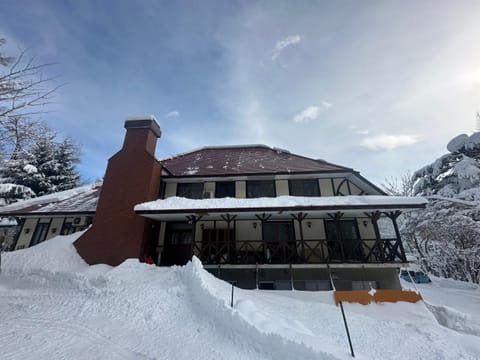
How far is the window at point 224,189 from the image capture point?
42.3 feet

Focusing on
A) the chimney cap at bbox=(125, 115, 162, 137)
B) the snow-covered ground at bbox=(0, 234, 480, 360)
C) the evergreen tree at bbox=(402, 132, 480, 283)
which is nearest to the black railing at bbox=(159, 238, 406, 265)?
the snow-covered ground at bbox=(0, 234, 480, 360)

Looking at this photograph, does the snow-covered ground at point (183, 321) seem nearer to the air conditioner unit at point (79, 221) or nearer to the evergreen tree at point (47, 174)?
the air conditioner unit at point (79, 221)

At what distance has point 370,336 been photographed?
5676mm

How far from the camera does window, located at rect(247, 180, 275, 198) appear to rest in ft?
41.7

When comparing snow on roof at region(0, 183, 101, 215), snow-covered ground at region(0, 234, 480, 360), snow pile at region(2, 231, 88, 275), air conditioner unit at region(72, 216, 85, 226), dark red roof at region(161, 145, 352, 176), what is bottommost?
snow-covered ground at region(0, 234, 480, 360)

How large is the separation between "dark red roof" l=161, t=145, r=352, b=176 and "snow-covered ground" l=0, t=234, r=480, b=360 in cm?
660

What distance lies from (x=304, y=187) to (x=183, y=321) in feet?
31.1

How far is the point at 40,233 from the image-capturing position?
12.6m

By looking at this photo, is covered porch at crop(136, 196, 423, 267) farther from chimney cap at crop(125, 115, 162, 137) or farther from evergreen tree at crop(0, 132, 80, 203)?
evergreen tree at crop(0, 132, 80, 203)

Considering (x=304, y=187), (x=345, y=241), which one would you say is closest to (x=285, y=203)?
(x=304, y=187)

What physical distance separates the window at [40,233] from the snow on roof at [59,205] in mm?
1176

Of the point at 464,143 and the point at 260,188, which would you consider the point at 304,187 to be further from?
the point at 464,143

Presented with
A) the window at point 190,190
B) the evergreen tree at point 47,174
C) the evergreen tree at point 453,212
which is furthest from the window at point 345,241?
the evergreen tree at point 47,174

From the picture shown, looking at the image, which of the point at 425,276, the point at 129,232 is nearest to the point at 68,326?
the point at 129,232
